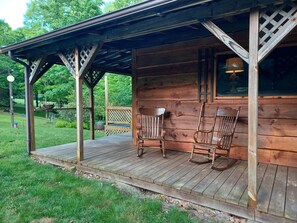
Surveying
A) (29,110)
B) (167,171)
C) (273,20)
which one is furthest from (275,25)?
(29,110)

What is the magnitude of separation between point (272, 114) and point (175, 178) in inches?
69.6

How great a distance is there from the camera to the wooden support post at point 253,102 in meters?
1.96

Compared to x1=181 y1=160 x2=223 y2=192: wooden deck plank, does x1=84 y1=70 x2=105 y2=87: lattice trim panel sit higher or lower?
higher

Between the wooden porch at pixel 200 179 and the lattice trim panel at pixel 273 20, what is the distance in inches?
60.4

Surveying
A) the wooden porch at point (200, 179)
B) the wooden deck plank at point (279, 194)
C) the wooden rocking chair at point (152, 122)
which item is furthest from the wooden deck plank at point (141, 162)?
the wooden deck plank at point (279, 194)

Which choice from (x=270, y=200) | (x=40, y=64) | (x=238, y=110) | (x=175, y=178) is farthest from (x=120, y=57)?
(x=270, y=200)

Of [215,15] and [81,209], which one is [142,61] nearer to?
[215,15]

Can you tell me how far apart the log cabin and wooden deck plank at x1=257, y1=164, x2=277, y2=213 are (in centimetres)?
8

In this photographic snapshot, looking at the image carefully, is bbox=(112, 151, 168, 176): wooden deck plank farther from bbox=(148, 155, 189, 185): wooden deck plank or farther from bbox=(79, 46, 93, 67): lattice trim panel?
bbox=(79, 46, 93, 67): lattice trim panel

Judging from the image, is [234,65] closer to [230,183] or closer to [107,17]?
[230,183]

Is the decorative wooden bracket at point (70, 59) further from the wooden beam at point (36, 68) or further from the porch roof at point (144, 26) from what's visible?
the wooden beam at point (36, 68)

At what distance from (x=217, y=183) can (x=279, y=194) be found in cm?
63

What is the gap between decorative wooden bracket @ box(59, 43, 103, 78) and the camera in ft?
10.7

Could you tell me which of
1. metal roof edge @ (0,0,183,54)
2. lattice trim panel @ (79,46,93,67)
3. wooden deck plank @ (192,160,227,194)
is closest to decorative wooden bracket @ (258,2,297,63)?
metal roof edge @ (0,0,183,54)
